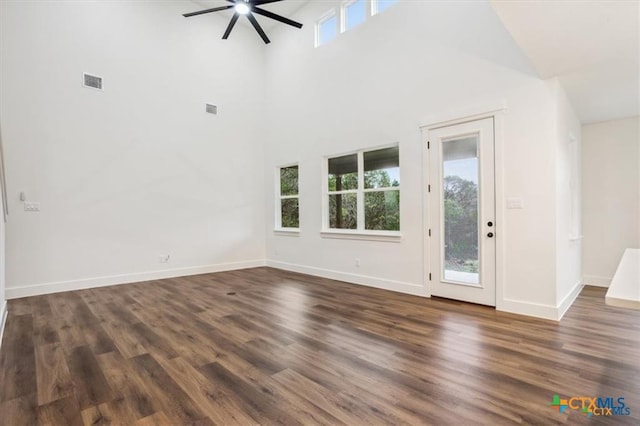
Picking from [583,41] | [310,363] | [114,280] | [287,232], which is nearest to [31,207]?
[114,280]

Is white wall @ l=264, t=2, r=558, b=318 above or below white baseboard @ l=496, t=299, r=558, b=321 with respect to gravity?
above

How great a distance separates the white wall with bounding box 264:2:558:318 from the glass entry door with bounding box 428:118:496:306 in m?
0.16

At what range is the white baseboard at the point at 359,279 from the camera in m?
4.55

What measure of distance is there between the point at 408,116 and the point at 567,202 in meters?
2.37

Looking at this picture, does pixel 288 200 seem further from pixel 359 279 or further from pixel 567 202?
pixel 567 202

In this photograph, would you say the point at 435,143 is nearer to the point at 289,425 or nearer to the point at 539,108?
the point at 539,108

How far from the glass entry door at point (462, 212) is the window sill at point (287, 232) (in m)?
3.06

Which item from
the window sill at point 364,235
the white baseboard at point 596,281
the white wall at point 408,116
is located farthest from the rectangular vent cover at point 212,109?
the white baseboard at point 596,281

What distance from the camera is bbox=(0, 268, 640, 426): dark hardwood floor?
1870mm

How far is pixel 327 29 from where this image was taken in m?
6.25

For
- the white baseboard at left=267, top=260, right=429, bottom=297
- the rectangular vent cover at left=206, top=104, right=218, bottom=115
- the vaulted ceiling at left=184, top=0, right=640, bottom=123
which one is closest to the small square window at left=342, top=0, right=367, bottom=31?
the rectangular vent cover at left=206, top=104, right=218, bottom=115

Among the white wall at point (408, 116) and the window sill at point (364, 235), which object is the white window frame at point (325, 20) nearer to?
the white wall at point (408, 116)

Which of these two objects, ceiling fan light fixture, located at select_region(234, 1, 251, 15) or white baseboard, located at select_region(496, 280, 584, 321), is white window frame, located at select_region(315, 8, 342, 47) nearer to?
ceiling fan light fixture, located at select_region(234, 1, 251, 15)

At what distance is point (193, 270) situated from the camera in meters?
6.39
